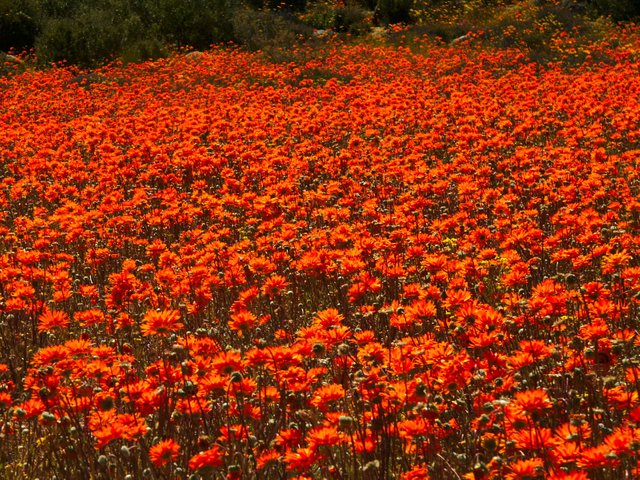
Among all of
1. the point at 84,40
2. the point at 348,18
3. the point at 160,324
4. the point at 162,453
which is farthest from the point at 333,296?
the point at 348,18

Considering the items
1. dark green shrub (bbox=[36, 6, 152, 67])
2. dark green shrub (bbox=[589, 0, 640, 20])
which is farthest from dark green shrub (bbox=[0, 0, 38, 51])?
dark green shrub (bbox=[589, 0, 640, 20])

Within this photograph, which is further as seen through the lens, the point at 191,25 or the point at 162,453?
the point at 191,25

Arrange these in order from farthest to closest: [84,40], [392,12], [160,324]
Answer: [392,12]
[84,40]
[160,324]

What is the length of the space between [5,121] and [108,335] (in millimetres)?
10707

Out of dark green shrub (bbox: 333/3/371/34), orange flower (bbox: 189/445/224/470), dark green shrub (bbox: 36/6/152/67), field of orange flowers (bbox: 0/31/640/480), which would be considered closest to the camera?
orange flower (bbox: 189/445/224/470)

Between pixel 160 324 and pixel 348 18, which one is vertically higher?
pixel 160 324

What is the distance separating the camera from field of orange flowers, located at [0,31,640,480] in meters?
3.29

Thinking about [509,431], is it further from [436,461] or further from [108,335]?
[108,335]

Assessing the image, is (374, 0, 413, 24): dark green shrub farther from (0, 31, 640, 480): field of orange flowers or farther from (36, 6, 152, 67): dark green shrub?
(0, 31, 640, 480): field of orange flowers

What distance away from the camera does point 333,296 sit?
6051 mm

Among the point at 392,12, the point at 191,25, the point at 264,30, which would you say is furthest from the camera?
the point at 392,12

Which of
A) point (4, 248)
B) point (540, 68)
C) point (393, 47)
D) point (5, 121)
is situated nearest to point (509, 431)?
point (4, 248)

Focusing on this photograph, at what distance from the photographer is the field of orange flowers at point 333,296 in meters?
3.29

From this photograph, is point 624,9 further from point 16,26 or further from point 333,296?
point 333,296
